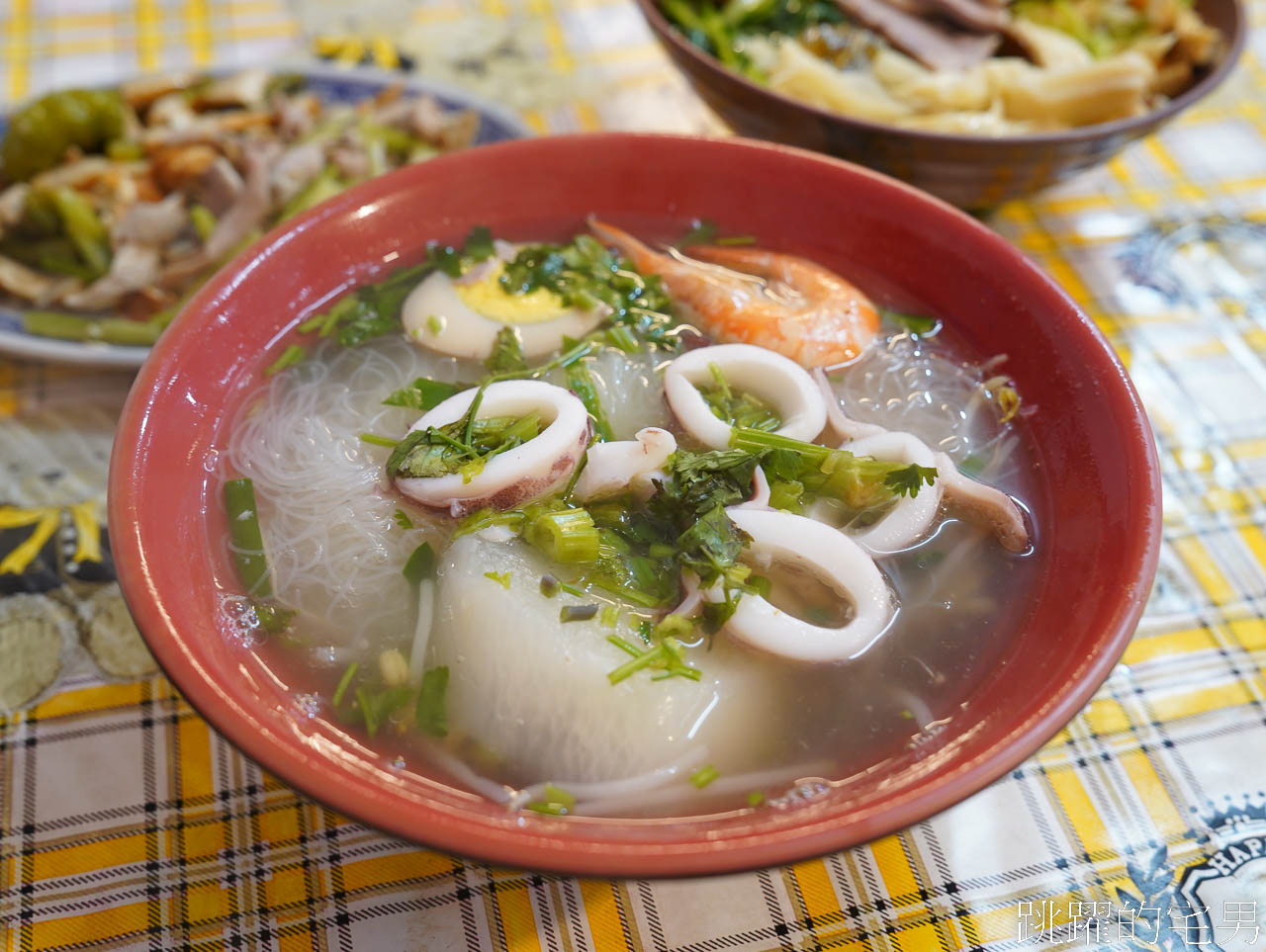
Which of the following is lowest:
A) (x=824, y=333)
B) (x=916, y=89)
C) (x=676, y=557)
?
(x=676, y=557)

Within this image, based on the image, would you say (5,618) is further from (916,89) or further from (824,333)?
(916,89)

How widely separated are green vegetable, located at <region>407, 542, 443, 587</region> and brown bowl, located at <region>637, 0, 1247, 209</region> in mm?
1431

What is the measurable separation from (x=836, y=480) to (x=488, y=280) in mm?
801

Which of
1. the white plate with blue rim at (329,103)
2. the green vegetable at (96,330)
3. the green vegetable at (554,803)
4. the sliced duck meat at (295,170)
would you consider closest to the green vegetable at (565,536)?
the green vegetable at (554,803)

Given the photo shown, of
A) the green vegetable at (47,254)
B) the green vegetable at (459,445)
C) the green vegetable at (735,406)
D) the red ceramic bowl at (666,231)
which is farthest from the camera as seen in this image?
the green vegetable at (47,254)

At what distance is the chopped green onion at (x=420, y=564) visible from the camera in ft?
4.81

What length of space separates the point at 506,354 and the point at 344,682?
674mm

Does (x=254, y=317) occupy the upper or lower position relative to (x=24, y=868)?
upper

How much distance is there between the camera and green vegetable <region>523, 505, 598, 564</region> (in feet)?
4.58

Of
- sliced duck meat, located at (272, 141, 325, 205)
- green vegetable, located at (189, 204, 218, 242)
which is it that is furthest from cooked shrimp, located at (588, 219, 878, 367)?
green vegetable, located at (189, 204, 218, 242)

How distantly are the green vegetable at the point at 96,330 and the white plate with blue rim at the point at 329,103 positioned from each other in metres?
0.02

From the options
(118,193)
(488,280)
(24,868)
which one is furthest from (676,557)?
(118,193)

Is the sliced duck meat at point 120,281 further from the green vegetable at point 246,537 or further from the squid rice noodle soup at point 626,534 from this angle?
the green vegetable at point 246,537

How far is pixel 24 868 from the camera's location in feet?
4.68
